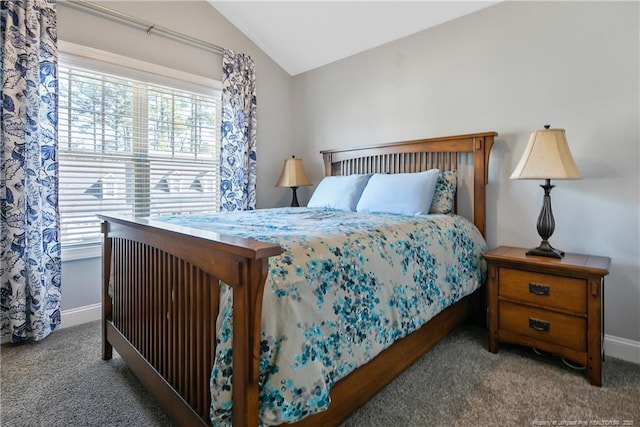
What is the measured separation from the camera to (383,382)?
147cm

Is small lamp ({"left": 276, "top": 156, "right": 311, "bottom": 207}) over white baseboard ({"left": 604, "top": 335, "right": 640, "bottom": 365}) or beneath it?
over

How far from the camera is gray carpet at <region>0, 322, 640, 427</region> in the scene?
1.40 m

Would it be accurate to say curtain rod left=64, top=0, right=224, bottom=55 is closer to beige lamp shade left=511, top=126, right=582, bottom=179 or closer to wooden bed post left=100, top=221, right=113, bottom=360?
wooden bed post left=100, top=221, right=113, bottom=360

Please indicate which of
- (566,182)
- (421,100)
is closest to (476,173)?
(566,182)

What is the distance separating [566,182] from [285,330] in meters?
2.14

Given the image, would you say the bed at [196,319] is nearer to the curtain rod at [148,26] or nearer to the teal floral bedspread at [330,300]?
the teal floral bedspread at [330,300]

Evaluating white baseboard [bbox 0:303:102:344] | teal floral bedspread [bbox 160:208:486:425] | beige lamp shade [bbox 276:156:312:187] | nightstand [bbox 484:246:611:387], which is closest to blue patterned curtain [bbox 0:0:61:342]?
white baseboard [bbox 0:303:102:344]

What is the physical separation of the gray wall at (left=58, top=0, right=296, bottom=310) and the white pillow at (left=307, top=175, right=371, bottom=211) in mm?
994

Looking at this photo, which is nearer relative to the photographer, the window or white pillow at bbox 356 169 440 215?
white pillow at bbox 356 169 440 215

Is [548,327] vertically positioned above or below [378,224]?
below

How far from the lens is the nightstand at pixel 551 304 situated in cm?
166

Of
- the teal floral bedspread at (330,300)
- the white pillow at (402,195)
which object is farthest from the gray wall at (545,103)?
the teal floral bedspread at (330,300)

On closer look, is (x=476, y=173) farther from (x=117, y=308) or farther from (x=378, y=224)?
(x=117, y=308)

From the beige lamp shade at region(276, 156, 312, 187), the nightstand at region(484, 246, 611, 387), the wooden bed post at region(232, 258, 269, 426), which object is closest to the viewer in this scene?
the wooden bed post at region(232, 258, 269, 426)
